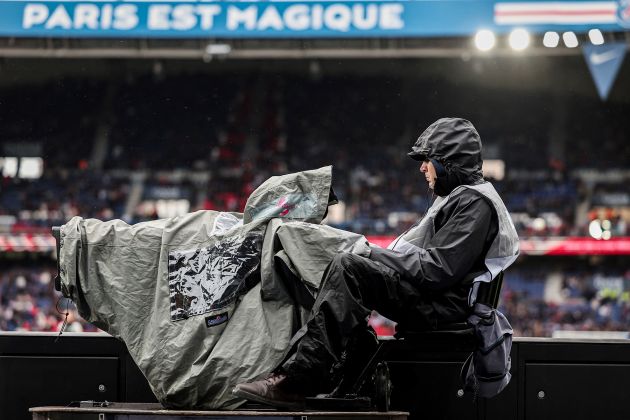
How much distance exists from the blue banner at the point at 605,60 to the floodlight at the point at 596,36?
33 cm

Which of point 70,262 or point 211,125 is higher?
point 211,125

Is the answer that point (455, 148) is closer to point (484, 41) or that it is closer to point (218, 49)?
point (484, 41)

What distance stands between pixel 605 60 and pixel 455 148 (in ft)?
48.8

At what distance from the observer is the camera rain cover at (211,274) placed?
2.82 m

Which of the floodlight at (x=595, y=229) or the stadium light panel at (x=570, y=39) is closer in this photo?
the stadium light panel at (x=570, y=39)

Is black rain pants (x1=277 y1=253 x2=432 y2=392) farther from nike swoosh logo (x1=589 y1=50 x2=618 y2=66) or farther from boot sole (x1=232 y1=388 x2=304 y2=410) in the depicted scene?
nike swoosh logo (x1=589 y1=50 x2=618 y2=66)

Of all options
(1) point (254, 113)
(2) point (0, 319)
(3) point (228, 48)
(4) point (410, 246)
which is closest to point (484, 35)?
(3) point (228, 48)

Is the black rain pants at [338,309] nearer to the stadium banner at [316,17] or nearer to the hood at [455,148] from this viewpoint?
the hood at [455,148]

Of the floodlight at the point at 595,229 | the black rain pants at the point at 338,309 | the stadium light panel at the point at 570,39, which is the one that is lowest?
the floodlight at the point at 595,229

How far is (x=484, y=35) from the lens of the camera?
15.2 meters

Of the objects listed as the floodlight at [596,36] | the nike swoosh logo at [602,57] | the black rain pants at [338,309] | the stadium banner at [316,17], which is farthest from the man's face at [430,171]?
the nike swoosh logo at [602,57]

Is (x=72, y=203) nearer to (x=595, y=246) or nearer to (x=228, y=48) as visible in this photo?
(x=228, y=48)

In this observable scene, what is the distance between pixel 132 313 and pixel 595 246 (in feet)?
49.4

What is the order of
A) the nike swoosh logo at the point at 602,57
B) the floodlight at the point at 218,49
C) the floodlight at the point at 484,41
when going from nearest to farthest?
1. the floodlight at the point at 484,41
2. the floodlight at the point at 218,49
3. the nike swoosh logo at the point at 602,57
